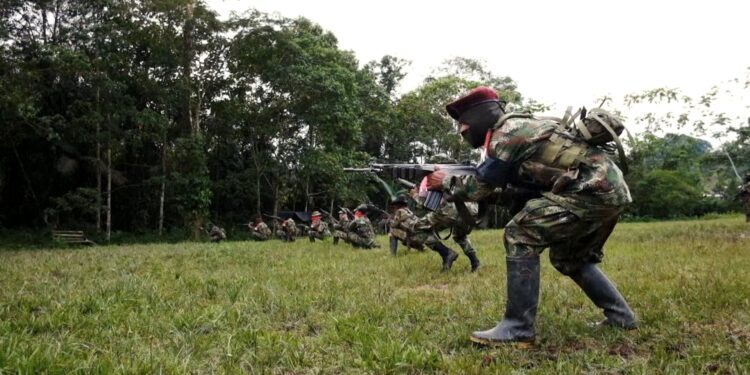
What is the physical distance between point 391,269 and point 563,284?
296 cm

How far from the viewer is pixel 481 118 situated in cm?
438

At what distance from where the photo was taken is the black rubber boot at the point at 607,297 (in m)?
4.22

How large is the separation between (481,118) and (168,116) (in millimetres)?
25730

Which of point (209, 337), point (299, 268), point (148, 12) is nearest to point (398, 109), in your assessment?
point (148, 12)

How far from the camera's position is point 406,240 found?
1188 cm

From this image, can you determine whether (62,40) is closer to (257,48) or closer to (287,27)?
(257,48)

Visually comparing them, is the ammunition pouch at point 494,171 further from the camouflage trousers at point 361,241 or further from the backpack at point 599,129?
the camouflage trousers at point 361,241

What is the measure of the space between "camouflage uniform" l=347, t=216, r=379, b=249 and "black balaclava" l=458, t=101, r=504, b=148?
11406 mm

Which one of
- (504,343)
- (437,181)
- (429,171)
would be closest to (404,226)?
(429,171)

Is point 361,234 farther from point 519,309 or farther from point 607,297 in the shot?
point 519,309

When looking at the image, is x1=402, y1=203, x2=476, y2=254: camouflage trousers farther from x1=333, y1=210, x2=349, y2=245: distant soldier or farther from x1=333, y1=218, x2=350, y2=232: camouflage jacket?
x1=333, y1=218, x2=350, y2=232: camouflage jacket

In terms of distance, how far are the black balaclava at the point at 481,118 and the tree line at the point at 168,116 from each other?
50.9 ft

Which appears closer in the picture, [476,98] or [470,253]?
[476,98]

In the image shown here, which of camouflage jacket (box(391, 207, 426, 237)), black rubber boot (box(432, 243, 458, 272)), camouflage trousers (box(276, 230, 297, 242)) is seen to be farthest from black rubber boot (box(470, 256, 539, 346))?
camouflage trousers (box(276, 230, 297, 242))
